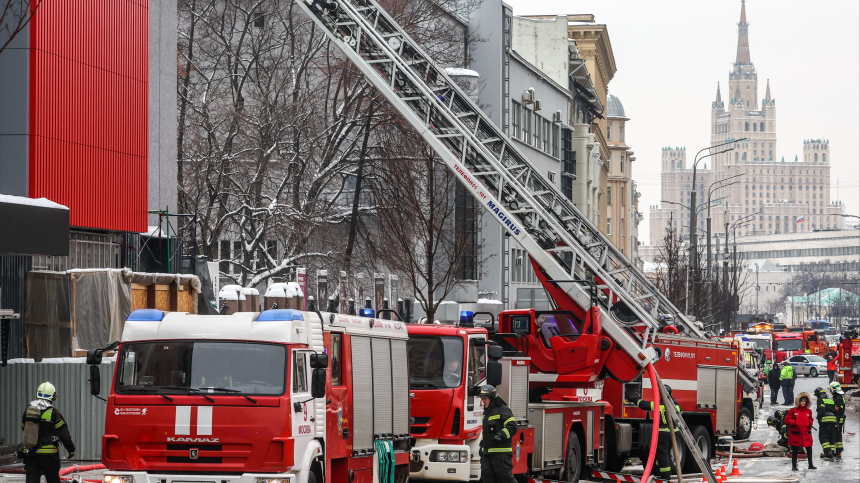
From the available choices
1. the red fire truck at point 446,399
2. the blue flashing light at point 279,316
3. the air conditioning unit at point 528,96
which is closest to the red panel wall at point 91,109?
the red fire truck at point 446,399

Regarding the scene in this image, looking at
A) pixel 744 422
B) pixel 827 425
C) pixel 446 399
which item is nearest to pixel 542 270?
pixel 446 399

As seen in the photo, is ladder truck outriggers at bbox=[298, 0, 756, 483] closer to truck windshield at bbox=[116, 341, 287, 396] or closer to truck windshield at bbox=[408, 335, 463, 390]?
truck windshield at bbox=[408, 335, 463, 390]

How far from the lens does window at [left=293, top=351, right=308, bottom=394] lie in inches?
451

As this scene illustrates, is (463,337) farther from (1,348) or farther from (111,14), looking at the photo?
(111,14)

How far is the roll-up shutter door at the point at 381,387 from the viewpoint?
530 inches

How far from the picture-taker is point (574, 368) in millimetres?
18406

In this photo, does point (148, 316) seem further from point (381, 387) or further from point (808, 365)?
point (808, 365)

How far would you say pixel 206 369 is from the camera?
1142 centimetres

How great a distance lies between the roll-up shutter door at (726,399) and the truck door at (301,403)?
13167 mm

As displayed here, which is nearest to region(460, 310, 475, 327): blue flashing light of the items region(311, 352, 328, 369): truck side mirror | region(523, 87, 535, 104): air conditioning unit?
region(311, 352, 328, 369): truck side mirror

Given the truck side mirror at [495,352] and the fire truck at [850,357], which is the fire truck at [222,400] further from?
the fire truck at [850,357]

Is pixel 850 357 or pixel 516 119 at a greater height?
pixel 516 119

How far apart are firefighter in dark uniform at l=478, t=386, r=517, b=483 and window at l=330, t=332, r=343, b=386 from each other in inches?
→ 90.3

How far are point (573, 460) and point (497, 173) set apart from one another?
201 inches
